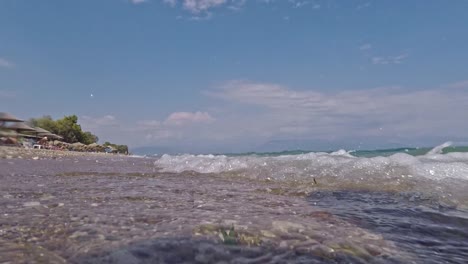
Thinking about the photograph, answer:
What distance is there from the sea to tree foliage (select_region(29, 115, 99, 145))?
45.8 metres

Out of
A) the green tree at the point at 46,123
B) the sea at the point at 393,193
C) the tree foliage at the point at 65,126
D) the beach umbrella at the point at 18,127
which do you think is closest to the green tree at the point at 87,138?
the tree foliage at the point at 65,126

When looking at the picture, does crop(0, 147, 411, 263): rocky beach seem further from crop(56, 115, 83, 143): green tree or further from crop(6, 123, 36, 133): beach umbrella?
crop(56, 115, 83, 143): green tree

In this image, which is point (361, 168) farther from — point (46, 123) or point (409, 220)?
point (46, 123)

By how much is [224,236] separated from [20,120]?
1444 inches

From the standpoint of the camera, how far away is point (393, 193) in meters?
4.51

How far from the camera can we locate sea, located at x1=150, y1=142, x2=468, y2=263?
8.36ft

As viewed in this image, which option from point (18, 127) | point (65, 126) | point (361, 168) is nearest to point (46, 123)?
point (65, 126)

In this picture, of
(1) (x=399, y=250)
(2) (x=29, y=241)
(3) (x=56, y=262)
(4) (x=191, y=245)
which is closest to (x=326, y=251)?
(1) (x=399, y=250)

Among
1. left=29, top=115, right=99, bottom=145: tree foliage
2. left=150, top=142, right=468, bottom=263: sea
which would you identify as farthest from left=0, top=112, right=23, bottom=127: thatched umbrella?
left=150, top=142, right=468, bottom=263: sea

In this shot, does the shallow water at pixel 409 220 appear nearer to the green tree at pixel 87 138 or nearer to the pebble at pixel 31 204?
the pebble at pixel 31 204

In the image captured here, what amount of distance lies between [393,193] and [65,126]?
50757mm

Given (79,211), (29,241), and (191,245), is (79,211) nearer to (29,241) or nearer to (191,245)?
(29,241)

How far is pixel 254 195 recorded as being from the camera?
4.26 meters

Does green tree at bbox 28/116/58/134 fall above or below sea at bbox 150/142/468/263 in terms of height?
above
